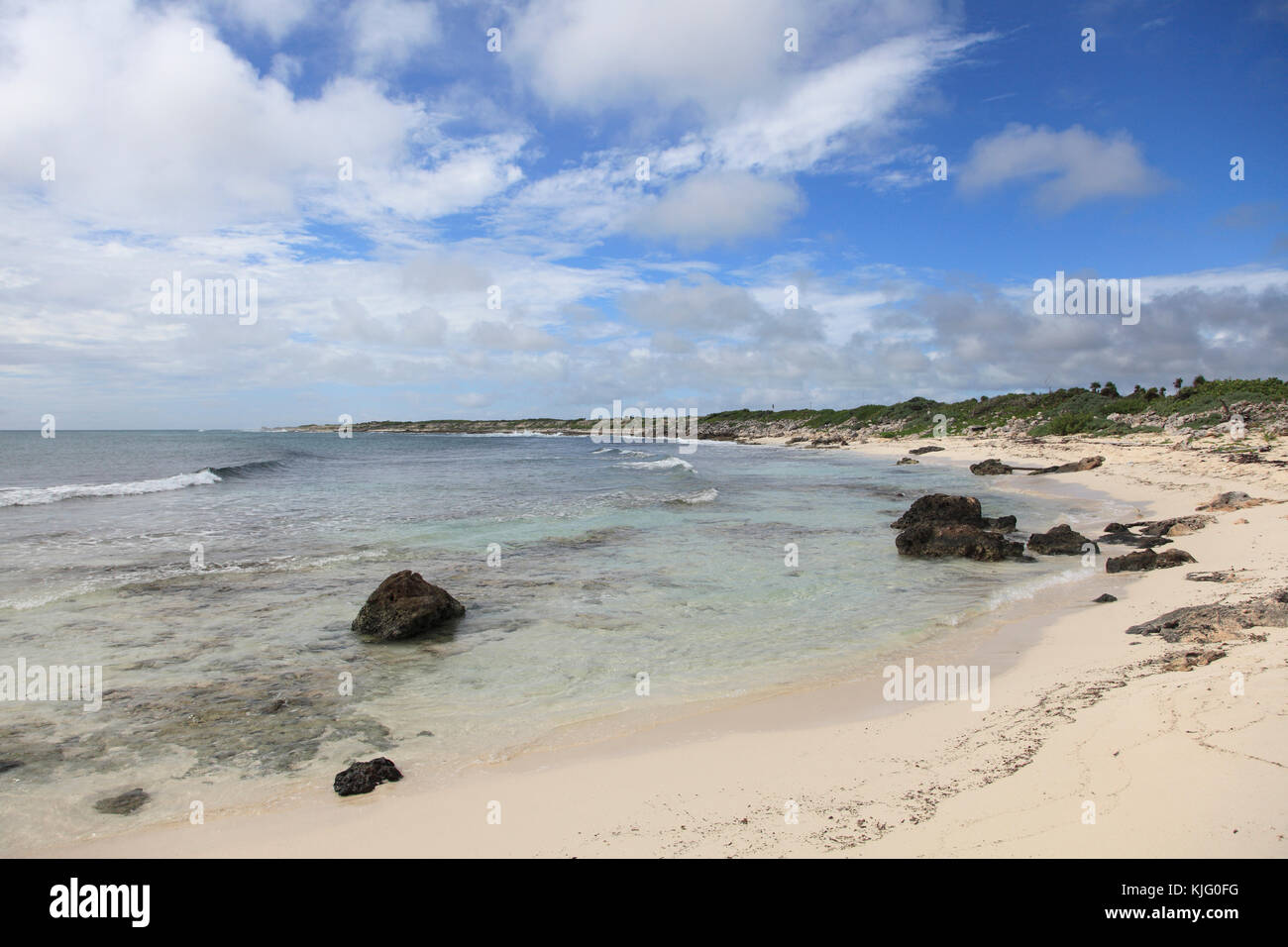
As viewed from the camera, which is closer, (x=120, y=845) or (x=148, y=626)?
(x=120, y=845)

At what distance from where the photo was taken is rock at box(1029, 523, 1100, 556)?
15055mm

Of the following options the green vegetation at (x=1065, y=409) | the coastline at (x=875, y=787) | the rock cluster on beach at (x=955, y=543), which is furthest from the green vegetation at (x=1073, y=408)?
the coastline at (x=875, y=787)

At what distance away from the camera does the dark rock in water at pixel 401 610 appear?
9.77m

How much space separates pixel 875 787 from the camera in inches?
197

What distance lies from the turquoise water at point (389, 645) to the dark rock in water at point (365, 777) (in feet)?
1.07

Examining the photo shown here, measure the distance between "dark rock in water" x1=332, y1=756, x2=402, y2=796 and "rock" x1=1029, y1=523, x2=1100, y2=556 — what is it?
15274mm

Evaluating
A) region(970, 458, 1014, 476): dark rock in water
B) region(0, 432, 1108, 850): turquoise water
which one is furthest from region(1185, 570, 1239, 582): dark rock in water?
region(970, 458, 1014, 476): dark rock in water

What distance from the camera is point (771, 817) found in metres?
4.64

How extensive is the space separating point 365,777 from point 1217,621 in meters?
10.0

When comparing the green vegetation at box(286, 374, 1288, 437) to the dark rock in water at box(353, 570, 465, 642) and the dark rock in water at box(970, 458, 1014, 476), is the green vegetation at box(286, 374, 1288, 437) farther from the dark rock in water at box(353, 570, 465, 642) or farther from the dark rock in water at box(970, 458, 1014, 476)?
the dark rock in water at box(353, 570, 465, 642)
